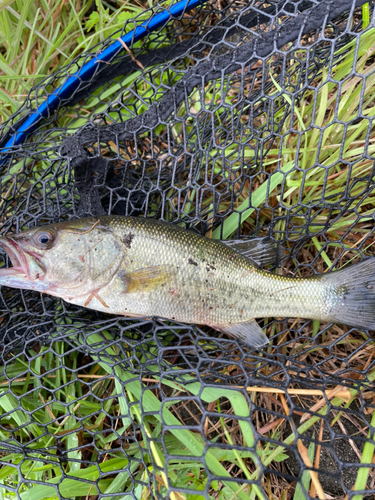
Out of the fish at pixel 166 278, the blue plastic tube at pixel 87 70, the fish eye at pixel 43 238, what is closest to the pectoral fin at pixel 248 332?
the fish at pixel 166 278

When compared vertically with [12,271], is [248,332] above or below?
below

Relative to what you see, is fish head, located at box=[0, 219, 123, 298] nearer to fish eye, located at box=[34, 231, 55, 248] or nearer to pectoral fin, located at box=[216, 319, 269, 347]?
fish eye, located at box=[34, 231, 55, 248]

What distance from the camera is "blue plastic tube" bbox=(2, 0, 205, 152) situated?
8.60 feet

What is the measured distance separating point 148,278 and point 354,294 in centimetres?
147

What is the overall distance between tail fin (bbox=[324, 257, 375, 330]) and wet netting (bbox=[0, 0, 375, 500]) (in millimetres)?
162

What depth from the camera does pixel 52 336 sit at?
Result: 239cm

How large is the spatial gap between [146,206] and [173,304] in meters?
0.80

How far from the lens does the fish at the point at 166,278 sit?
2.27 m

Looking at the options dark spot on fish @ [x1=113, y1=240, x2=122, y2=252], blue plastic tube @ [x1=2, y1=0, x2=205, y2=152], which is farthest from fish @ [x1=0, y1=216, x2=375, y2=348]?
blue plastic tube @ [x1=2, y1=0, x2=205, y2=152]

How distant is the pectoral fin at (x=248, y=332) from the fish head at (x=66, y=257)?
3.21ft

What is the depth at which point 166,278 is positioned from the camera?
228 centimetres

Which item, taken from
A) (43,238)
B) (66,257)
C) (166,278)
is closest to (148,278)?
(166,278)

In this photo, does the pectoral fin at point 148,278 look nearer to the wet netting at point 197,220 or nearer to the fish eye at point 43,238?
the wet netting at point 197,220

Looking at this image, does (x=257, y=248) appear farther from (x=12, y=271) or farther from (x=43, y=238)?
(x=12, y=271)
